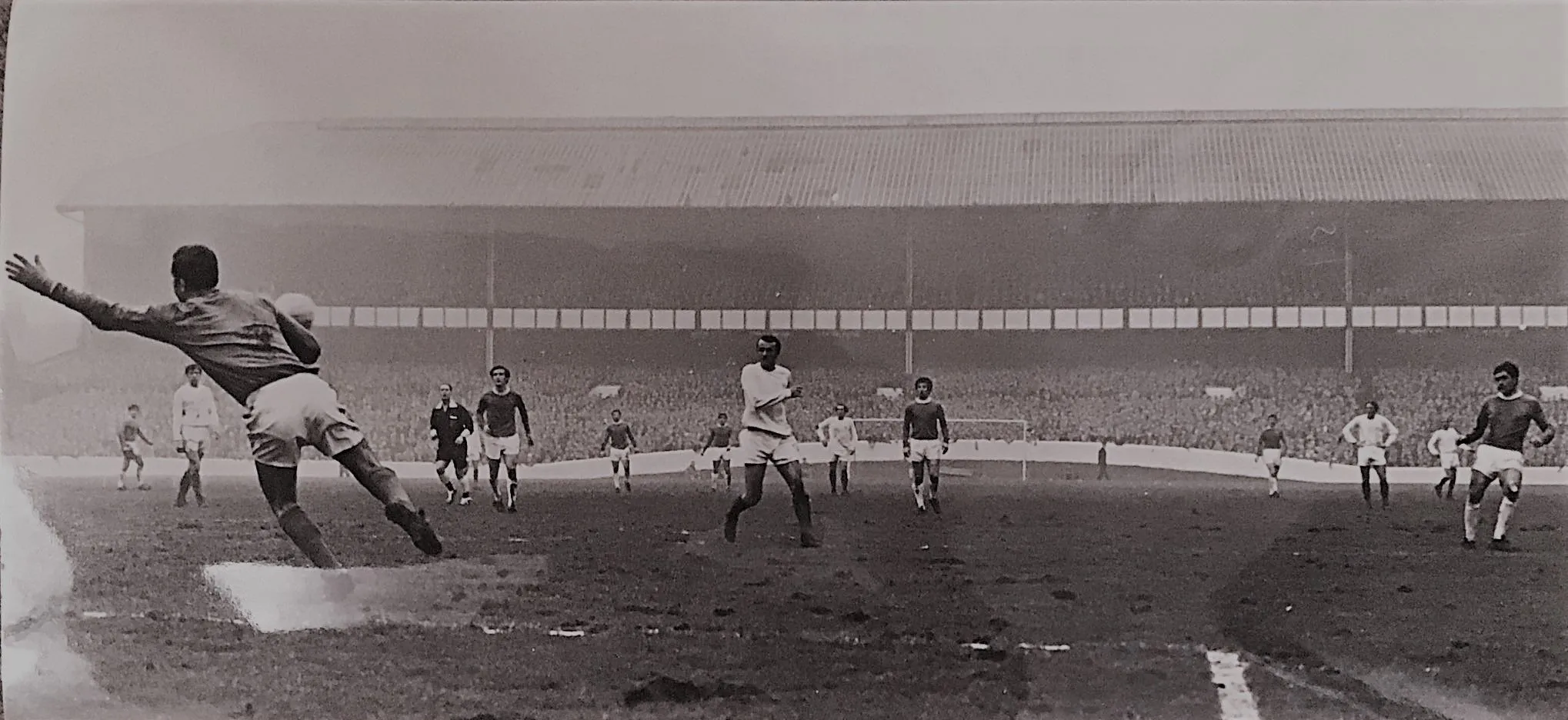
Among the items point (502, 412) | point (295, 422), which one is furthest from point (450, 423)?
point (295, 422)

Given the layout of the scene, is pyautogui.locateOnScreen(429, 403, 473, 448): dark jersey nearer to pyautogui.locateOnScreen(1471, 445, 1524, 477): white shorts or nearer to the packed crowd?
the packed crowd

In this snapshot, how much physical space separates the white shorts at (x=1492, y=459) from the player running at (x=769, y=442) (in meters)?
1.73

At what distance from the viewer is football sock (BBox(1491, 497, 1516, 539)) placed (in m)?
2.94

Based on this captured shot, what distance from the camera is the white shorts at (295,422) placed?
3.13 meters

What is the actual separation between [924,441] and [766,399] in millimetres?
442

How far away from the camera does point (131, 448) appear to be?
3.15m

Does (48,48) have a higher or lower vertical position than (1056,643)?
higher

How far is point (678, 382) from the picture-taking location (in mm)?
3113

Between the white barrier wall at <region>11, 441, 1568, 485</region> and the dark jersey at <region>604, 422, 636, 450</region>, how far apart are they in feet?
0.15

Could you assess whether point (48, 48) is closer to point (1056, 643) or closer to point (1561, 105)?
point (1056, 643)

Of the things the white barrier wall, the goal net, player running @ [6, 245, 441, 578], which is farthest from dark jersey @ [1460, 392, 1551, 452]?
player running @ [6, 245, 441, 578]

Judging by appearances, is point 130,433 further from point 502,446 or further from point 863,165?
point 863,165

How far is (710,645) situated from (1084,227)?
4.87ft

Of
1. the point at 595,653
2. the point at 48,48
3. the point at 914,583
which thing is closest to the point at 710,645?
the point at 595,653
